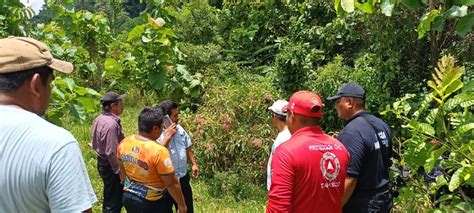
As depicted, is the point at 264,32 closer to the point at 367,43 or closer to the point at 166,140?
the point at 367,43

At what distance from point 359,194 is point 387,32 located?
3508mm

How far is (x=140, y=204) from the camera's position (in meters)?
3.70

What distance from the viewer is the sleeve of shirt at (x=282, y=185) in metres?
2.53

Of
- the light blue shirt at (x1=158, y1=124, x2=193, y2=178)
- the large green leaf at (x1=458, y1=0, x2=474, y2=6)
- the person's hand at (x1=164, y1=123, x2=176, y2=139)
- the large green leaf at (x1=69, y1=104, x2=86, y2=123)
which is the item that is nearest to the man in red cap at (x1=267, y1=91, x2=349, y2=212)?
the large green leaf at (x1=458, y1=0, x2=474, y2=6)

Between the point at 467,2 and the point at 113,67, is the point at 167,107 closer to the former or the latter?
the point at 113,67

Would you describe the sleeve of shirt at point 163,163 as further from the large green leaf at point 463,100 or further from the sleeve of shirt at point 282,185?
the large green leaf at point 463,100

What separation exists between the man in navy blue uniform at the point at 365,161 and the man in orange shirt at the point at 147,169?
1.27 m

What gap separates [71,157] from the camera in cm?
146

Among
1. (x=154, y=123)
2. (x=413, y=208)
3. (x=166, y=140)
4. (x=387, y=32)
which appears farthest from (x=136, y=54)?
(x=413, y=208)

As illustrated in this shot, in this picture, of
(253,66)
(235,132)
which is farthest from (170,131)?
(253,66)

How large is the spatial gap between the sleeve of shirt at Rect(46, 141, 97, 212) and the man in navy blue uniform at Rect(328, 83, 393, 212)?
207 cm

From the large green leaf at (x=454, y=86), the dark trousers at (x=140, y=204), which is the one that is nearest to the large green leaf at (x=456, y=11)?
the large green leaf at (x=454, y=86)

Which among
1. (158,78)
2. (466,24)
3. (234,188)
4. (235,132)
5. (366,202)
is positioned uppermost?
(466,24)

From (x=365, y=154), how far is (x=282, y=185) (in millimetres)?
916
